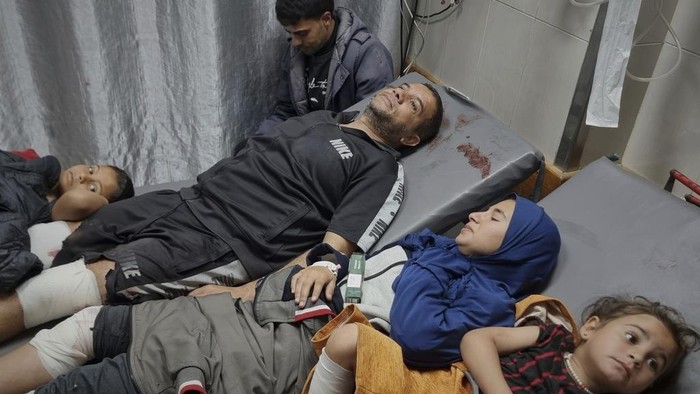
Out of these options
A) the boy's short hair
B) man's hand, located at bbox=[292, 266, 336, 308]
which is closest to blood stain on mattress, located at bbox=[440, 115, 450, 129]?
man's hand, located at bbox=[292, 266, 336, 308]

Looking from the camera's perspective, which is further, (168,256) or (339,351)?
(168,256)

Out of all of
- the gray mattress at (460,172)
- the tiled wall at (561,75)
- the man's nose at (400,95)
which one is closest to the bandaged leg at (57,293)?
the gray mattress at (460,172)

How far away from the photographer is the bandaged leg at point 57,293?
1.30 m

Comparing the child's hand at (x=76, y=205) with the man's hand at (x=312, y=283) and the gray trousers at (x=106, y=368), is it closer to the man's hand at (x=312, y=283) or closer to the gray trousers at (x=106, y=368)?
the gray trousers at (x=106, y=368)

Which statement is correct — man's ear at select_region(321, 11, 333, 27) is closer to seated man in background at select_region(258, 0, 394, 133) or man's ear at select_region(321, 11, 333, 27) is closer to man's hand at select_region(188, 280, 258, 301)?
seated man in background at select_region(258, 0, 394, 133)

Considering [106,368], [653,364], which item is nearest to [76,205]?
[106,368]

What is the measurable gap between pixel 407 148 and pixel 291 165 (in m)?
0.43

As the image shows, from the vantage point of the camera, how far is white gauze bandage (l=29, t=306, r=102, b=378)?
118 cm

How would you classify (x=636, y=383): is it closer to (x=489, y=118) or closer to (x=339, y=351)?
(x=339, y=351)

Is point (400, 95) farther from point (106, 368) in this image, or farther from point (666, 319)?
point (106, 368)

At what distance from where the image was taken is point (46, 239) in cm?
154

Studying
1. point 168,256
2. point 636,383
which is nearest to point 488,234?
point 636,383

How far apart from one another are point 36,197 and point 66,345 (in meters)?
0.61

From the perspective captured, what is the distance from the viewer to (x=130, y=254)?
1415 millimetres
